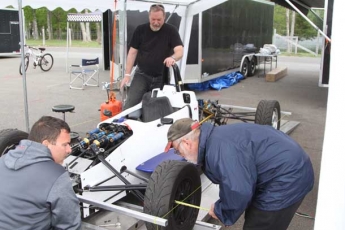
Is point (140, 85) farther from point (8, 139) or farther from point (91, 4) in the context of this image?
point (8, 139)

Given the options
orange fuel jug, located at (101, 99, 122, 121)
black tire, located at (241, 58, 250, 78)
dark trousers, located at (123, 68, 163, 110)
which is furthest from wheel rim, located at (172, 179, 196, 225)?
black tire, located at (241, 58, 250, 78)

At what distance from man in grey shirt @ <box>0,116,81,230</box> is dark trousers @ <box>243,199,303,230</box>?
119cm

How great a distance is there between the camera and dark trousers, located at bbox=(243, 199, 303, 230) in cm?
251

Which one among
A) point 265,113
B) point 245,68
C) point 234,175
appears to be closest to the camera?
point 234,175

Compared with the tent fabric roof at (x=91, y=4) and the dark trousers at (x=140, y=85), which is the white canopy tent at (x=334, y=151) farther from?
the tent fabric roof at (x=91, y=4)

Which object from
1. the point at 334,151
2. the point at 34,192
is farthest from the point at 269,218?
the point at 34,192

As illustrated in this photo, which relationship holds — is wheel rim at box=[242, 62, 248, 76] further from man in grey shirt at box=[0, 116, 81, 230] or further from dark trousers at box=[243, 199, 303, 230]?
man in grey shirt at box=[0, 116, 81, 230]

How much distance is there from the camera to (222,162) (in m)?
2.26

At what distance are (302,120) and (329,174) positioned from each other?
684 cm

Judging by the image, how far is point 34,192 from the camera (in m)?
1.96

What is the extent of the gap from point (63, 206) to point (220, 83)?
1079 centimetres

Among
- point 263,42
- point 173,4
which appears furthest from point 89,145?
point 263,42

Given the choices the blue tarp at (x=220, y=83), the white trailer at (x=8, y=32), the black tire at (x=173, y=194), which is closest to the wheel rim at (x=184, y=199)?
the black tire at (x=173, y=194)

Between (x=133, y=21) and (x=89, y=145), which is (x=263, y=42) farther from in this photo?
(x=89, y=145)
